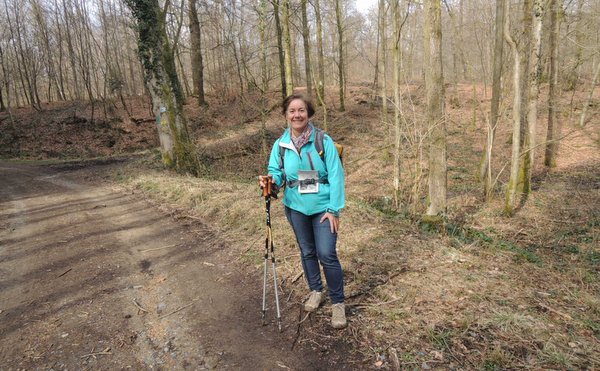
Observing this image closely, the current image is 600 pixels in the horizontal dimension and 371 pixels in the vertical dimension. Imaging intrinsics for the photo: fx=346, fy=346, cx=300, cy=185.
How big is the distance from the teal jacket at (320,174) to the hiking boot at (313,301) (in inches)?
40.8

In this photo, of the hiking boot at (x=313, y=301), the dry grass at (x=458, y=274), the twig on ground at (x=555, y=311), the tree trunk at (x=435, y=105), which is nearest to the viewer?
the dry grass at (x=458, y=274)

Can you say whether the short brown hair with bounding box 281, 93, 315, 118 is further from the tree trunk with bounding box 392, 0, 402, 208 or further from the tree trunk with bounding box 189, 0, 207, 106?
the tree trunk with bounding box 189, 0, 207, 106

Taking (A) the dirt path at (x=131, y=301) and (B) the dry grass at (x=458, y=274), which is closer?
(B) the dry grass at (x=458, y=274)

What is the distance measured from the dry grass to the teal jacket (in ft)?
4.13

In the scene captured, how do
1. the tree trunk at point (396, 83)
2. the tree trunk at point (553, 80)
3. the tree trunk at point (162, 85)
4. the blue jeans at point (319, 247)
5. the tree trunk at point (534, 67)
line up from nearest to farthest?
the blue jeans at point (319, 247) < the tree trunk at point (534, 67) < the tree trunk at point (396, 83) < the tree trunk at point (162, 85) < the tree trunk at point (553, 80)

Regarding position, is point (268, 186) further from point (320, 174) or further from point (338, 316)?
point (338, 316)

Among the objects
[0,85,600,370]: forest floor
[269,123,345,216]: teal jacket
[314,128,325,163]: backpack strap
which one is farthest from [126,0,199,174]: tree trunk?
[314,128,325,163]: backpack strap

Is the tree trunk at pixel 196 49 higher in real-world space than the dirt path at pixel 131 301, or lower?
higher

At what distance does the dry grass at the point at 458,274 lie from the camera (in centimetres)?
307

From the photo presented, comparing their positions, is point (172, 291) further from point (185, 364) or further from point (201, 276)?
point (185, 364)

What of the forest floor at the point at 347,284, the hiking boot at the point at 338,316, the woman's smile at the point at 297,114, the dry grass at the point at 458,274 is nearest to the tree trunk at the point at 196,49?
the dry grass at the point at 458,274

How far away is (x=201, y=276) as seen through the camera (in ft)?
15.6

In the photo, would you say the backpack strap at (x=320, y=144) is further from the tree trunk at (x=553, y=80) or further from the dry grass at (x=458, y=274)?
the tree trunk at (x=553, y=80)

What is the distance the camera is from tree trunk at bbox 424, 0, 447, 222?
21.5 feet
